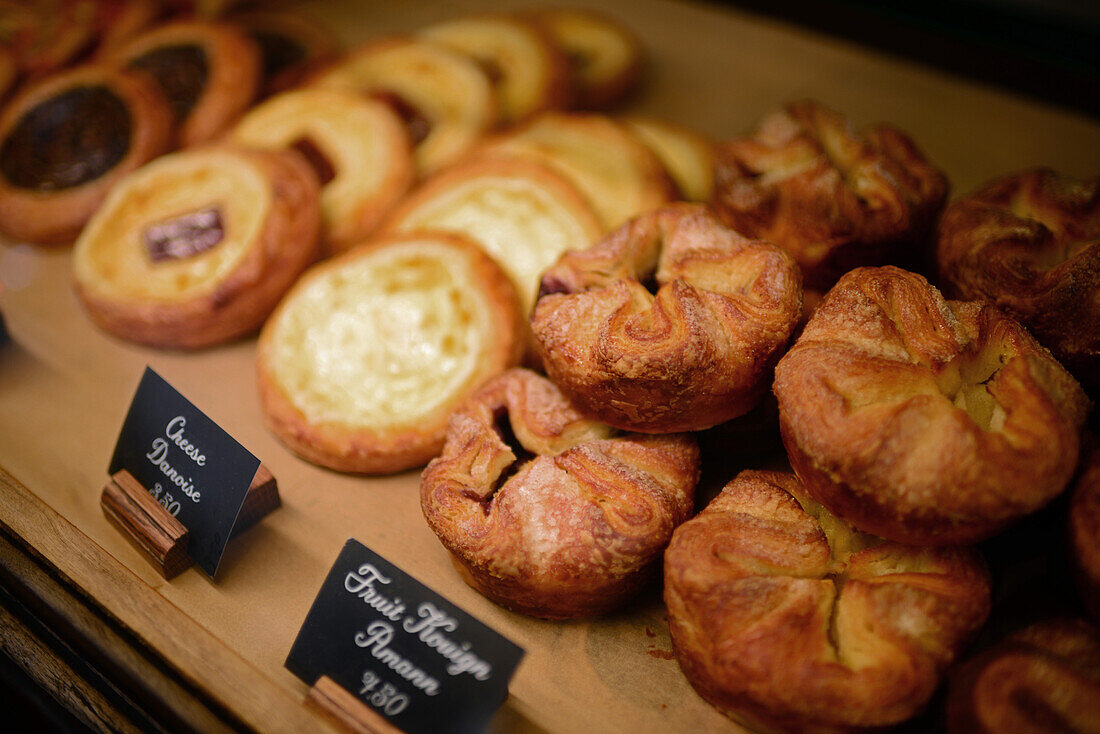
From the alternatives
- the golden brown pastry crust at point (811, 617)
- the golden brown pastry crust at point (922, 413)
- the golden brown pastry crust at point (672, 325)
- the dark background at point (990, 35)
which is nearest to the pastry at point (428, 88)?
the golden brown pastry crust at point (672, 325)

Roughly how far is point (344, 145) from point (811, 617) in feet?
7.62

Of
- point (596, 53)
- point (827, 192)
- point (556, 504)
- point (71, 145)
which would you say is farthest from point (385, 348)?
point (596, 53)

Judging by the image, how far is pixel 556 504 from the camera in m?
1.76

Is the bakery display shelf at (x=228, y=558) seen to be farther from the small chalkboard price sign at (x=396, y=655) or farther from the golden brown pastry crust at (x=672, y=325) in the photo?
the golden brown pastry crust at (x=672, y=325)

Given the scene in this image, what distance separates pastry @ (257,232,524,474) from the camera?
226 centimetres

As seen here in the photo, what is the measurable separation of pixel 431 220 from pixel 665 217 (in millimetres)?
1021

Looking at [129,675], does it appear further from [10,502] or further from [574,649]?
[574,649]

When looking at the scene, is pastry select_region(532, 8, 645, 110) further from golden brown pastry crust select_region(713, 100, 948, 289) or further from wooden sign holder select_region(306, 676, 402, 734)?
wooden sign holder select_region(306, 676, 402, 734)

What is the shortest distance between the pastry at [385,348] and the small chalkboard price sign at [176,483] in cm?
30

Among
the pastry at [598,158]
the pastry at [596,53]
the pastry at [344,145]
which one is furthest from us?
the pastry at [596,53]

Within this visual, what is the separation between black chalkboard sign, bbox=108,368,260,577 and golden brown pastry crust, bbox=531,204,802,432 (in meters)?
0.78

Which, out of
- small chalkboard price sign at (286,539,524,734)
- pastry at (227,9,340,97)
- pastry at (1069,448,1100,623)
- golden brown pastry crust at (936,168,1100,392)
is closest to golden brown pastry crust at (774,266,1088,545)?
pastry at (1069,448,1100,623)

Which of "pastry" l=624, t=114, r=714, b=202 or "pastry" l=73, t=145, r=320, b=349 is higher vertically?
"pastry" l=624, t=114, r=714, b=202

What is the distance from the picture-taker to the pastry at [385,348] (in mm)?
2264
